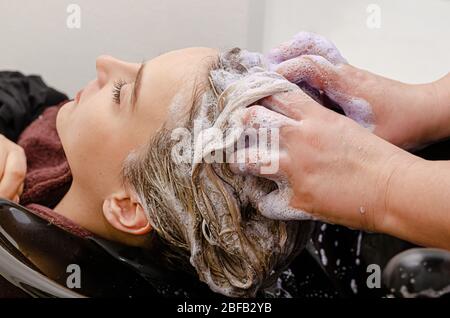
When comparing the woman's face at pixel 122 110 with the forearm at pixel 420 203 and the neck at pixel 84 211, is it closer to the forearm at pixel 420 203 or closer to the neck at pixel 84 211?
the neck at pixel 84 211

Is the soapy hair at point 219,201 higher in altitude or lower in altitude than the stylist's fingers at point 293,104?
lower

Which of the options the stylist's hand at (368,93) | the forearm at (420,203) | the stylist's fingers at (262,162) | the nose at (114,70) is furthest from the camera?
the nose at (114,70)

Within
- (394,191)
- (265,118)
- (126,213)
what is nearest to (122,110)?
(126,213)

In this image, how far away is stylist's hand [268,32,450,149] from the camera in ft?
3.32

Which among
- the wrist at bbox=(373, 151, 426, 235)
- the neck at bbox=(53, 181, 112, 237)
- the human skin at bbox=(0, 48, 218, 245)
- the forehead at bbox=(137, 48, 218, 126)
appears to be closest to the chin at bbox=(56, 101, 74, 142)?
the human skin at bbox=(0, 48, 218, 245)

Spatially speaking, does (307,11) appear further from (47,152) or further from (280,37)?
(47,152)

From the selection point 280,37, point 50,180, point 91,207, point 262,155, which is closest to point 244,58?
point 262,155

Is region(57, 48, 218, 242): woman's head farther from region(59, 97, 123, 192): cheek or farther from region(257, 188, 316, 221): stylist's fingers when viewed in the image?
region(257, 188, 316, 221): stylist's fingers

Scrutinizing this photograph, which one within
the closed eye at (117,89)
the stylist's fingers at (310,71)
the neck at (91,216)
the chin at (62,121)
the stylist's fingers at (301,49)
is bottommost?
the neck at (91,216)

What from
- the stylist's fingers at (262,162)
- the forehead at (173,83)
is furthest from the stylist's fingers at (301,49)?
the stylist's fingers at (262,162)

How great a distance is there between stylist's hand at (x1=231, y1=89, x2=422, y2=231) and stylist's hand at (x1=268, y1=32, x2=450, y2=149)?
0.33 feet

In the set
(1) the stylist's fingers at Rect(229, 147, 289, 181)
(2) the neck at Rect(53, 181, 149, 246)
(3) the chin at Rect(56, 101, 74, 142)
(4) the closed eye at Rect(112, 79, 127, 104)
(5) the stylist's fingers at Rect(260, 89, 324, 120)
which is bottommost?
(2) the neck at Rect(53, 181, 149, 246)

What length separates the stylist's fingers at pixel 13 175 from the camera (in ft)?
3.97

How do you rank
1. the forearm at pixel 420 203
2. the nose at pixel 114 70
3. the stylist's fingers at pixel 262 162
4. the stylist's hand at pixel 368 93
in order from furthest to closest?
1. the nose at pixel 114 70
2. the stylist's hand at pixel 368 93
3. the stylist's fingers at pixel 262 162
4. the forearm at pixel 420 203
